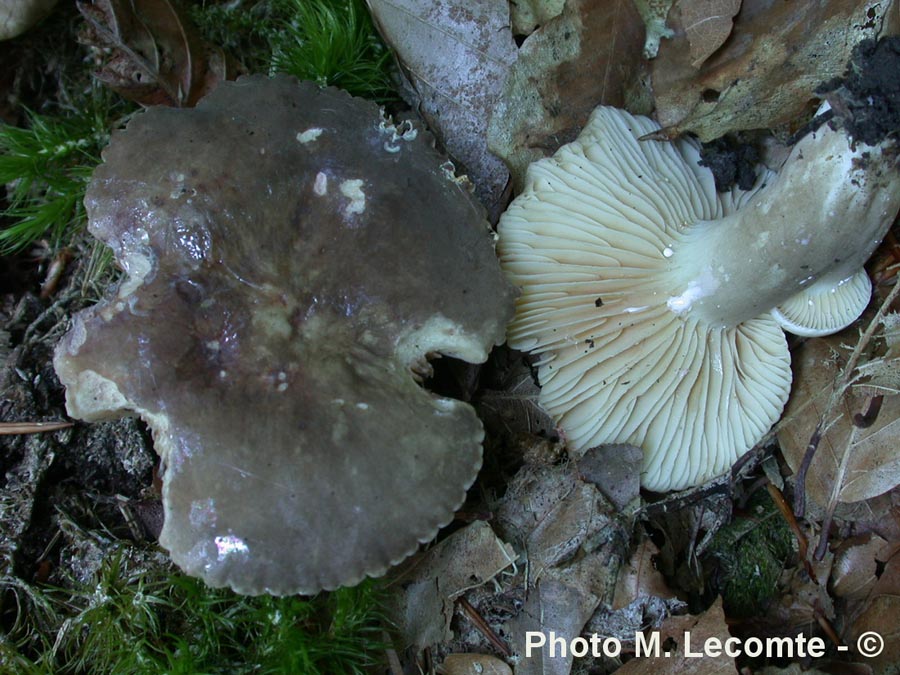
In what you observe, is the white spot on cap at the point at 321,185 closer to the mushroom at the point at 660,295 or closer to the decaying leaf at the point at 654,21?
the mushroom at the point at 660,295

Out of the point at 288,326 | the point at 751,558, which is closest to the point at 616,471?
the point at 751,558

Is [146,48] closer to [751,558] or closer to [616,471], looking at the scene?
[616,471]

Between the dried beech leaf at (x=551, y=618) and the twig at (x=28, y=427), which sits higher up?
the dried beech leaf at (x=551, y=618)

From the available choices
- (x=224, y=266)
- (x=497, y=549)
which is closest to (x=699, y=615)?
(x=497, y=549)

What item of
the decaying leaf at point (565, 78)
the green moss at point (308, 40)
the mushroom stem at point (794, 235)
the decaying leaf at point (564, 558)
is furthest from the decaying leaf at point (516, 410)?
the green moss at point (308, 40)

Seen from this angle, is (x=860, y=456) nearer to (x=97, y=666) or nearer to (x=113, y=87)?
(x=97, y=666)

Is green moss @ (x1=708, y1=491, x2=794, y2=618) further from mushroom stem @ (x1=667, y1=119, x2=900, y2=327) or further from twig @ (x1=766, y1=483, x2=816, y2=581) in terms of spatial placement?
mushroom stem @ (x1=667, y1=119, x2=900, y2=327)
